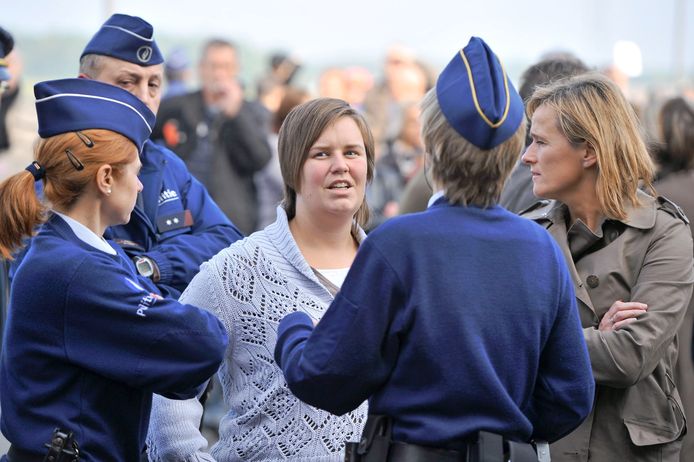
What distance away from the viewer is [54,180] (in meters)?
3.37

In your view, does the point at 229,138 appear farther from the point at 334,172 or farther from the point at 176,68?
the point at 334,172

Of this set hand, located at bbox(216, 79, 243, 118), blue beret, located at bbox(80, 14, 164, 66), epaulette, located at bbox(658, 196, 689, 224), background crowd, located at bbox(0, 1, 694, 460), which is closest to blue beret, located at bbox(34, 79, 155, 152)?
blue beret, located at bbox(80, 14, 164, 66)

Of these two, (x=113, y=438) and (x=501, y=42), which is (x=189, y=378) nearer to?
(x=113, y=438)

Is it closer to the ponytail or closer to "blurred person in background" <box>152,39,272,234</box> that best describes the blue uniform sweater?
the ponytail

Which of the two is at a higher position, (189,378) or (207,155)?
(189,378)

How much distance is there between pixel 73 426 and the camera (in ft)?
10.5

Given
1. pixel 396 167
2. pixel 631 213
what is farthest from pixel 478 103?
pixel 396 167

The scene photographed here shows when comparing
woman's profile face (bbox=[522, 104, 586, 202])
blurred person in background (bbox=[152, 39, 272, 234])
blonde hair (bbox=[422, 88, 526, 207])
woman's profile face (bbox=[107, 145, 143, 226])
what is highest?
blonde hair (bbox=[422, 88, 526, 207])

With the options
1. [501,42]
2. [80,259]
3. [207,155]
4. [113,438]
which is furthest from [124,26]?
[501,42]

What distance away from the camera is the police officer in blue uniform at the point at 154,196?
4152 mm

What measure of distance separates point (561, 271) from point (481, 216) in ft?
0.91

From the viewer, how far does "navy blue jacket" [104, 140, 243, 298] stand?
4.12 m

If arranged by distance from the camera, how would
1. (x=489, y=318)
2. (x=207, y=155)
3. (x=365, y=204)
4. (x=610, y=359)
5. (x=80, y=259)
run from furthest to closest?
(x=207, y=155), (x=365, y=204), (x=610, y=359), (x=80, y=259), (x=489, y=318)

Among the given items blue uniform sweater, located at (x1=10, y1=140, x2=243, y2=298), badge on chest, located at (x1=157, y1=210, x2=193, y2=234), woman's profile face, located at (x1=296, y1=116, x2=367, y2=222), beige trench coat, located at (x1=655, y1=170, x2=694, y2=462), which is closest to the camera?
woman's profile face, located at (x1=296, y1=116, x2=367, y2=222)
